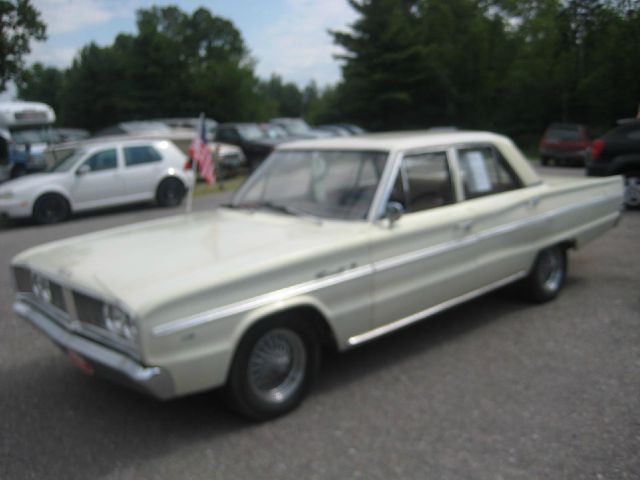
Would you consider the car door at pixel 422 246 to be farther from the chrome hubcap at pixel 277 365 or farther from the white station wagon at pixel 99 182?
the white station wagon at pixel 99 182

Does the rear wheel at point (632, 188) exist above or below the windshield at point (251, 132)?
below

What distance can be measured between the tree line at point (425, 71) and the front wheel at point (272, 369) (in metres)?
5.65

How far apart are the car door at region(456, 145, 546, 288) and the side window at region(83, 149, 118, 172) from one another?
943cm

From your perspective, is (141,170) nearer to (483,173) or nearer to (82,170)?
(82,170)

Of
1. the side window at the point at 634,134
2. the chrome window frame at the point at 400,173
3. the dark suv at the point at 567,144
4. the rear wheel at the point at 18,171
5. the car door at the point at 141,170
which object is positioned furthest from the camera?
the dark suv at the point at 567,144

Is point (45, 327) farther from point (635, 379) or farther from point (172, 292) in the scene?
point (635, 379)

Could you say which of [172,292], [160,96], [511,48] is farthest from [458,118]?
[172,292]

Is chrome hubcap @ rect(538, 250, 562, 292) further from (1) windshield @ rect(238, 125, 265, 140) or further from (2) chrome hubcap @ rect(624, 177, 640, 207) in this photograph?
(1) windshield @ rect(238, 125, 265, 140)

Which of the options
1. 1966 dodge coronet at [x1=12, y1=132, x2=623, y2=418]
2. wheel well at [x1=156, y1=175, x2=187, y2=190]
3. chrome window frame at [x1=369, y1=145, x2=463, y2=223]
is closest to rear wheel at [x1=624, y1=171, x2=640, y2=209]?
1966 dodge coronet at [x1=12, y1=132, x2=623, y2=418]

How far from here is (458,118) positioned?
127 feet

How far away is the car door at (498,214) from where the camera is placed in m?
4.67

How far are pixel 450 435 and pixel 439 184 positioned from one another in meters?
1.99

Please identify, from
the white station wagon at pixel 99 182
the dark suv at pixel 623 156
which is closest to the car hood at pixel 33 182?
the white station wagon at pixel 99 182

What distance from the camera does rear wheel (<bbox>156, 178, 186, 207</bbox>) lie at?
530 inches
